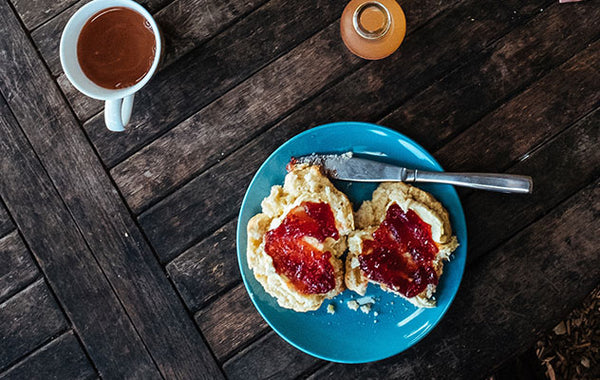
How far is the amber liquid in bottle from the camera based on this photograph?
1253 millimetres

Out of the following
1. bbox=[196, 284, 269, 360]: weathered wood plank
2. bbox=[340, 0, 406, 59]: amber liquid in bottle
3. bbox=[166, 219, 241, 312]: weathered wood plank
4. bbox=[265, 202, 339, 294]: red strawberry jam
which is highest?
bbox=[340, 0, 406, 59]: amber liquid in bottle

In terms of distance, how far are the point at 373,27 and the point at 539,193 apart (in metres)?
0.66

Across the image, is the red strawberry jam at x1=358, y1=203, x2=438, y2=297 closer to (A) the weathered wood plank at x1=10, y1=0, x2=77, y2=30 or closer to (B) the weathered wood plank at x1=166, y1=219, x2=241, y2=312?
(B) the weathered wood plank at x1=166, y1=219, x2=241, y2=312

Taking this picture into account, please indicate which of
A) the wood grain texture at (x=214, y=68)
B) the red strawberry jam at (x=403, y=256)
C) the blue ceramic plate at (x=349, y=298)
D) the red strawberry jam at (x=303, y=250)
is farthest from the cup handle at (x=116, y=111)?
the red strawberry jam at (x=403, y=256)

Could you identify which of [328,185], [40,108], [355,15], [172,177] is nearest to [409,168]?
[328,185]

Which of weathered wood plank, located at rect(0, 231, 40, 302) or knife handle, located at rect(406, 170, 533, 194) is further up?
knife handle, located at rect(406, 170, 533, 194)

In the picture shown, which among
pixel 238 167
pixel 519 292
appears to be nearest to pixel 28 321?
pixel 238 167

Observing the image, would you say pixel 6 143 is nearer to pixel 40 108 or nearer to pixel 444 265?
pixel 40 108

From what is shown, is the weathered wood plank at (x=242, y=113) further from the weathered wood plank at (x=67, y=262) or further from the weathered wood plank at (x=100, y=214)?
the weathered wood plank at (x=67, y=262)

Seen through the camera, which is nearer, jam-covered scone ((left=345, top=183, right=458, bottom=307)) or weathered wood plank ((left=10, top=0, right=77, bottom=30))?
jam-covered scone ((left=345, top=183, right=458, bottom=307))

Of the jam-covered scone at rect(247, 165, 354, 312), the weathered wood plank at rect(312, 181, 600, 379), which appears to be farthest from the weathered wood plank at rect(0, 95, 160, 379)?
the weathered wood plank at rect(312, 181, 600, 379)

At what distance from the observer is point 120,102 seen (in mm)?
1283

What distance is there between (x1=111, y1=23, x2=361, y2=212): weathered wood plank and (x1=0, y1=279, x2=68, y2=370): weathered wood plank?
422mm

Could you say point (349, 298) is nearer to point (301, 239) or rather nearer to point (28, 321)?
point (301, 239)
